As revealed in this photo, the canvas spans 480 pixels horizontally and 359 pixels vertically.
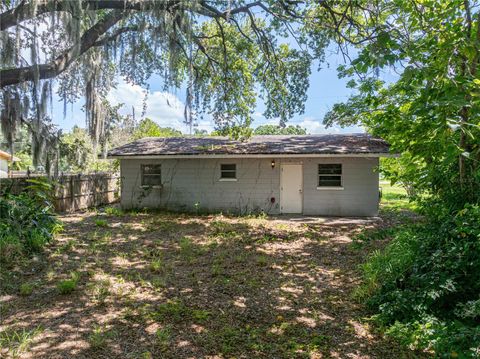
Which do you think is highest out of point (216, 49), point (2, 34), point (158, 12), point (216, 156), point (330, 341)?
point (216, 49)

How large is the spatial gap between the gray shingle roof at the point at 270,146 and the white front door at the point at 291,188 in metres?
0.83

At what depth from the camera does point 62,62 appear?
6301mm

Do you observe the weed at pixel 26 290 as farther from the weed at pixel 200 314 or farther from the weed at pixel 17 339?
the weed at pixel 200 314

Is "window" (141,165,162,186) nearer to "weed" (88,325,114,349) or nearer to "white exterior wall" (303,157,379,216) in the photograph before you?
"white exterior wall" (303,157,379,216)

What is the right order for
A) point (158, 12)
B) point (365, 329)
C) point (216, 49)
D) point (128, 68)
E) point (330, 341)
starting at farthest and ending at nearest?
point (216, 49) → point (128, 68) → point (158, 12) → point (365, 329) → point (330, 341)

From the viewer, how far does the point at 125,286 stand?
5.35 m

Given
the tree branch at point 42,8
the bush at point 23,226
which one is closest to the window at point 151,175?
the bush at point 23,226

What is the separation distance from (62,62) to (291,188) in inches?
350

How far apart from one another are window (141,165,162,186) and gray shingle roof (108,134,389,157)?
30.5 inches

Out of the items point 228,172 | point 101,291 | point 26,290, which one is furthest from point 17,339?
point 228,172

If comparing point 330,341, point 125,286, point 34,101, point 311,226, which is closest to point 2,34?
point 34,101

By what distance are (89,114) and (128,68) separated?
5.54ft

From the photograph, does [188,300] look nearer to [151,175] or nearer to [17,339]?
[17,339]

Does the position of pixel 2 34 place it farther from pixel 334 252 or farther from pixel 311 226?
pixel 311 226
